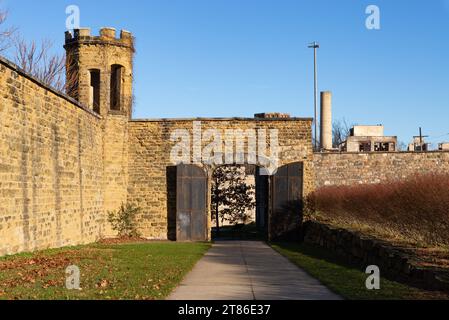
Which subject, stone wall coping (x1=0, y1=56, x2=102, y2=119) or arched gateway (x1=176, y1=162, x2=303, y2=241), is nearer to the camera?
stone wall coping (x1=0, y1=56, x2=102, y2=119)

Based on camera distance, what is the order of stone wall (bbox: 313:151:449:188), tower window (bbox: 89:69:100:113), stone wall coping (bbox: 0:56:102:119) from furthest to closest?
1. stone wall (bbox: 313:151:449:188)
2. tower window (bbox: 89:69:100:113)
3. stone wall coping (bbox: 0:56:102:119)

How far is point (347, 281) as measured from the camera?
9117 millimetres

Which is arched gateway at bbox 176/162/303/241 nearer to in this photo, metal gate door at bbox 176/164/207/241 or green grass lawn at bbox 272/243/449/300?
metal gate door at bbox 176/164/207/241

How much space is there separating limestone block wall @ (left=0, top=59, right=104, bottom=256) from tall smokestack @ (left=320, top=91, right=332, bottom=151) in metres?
21.9

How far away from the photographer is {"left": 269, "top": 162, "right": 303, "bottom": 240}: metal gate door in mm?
20016

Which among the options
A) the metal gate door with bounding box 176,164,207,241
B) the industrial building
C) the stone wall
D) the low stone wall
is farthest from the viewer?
the industrial building

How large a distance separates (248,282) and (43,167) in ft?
22.1

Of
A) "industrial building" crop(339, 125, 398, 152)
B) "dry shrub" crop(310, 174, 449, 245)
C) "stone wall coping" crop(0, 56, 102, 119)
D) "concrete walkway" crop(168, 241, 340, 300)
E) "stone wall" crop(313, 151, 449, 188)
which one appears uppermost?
"stone wall coping" crop(0, 56, 102, 119)

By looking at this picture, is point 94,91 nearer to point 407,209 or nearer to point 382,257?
point 407,209

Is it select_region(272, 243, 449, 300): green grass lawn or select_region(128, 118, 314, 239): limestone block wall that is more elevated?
select_region(128, 118, 314, 239): limestone block wall

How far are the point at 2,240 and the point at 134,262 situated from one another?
2.65 meters

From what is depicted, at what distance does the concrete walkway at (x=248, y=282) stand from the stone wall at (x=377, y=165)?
50.1 ft

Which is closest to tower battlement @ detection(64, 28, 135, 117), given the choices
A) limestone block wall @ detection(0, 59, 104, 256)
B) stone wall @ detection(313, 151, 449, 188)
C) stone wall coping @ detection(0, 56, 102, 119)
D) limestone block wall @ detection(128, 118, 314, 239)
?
limestone block wall @ detection(128, 118, 314, 239)

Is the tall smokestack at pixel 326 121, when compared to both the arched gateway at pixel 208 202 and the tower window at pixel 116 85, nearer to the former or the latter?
the arched gateway at pixel 208 202
